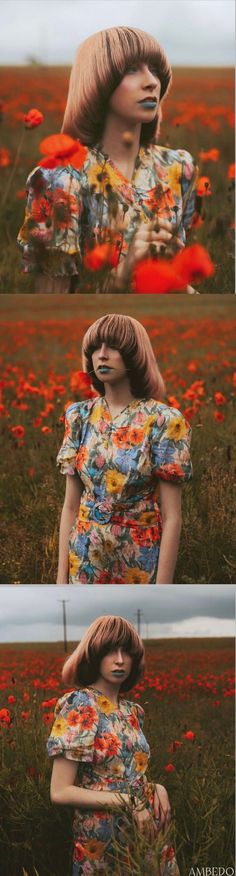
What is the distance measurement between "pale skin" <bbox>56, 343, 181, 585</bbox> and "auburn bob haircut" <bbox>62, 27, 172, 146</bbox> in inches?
31.5

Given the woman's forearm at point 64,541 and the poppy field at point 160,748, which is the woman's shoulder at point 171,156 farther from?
the poppy field at point 160,748

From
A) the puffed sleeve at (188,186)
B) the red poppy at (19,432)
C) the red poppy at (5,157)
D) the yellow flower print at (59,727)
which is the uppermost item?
the red poppy at (5,157)

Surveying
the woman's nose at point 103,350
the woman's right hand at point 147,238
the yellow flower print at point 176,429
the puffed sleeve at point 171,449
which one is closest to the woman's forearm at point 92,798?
the puffed sleeve at point 171,449

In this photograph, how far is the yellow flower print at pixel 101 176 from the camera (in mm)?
5508

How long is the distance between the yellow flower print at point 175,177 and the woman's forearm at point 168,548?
118 centimetres

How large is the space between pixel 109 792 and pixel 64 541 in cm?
A: 86

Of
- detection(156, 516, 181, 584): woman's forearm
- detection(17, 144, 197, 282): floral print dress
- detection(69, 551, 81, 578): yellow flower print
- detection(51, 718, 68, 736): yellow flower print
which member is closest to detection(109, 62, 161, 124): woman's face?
detection(17, 144, 197, 282): floral print dress

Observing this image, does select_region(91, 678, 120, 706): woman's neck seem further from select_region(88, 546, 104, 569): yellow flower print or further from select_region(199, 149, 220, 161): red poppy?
select_region(199, 149, 220, 161): red poppy

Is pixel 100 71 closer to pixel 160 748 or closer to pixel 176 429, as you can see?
pixel 176 429

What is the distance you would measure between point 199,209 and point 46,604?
151 cm

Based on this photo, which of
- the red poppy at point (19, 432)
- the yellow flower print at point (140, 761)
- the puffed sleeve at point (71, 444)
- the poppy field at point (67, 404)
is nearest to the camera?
the yellow flower print at point (140, 761)

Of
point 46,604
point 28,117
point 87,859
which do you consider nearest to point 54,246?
point 28,117

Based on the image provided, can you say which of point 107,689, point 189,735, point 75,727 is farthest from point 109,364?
point 189,735

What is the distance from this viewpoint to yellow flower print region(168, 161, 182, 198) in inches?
220
